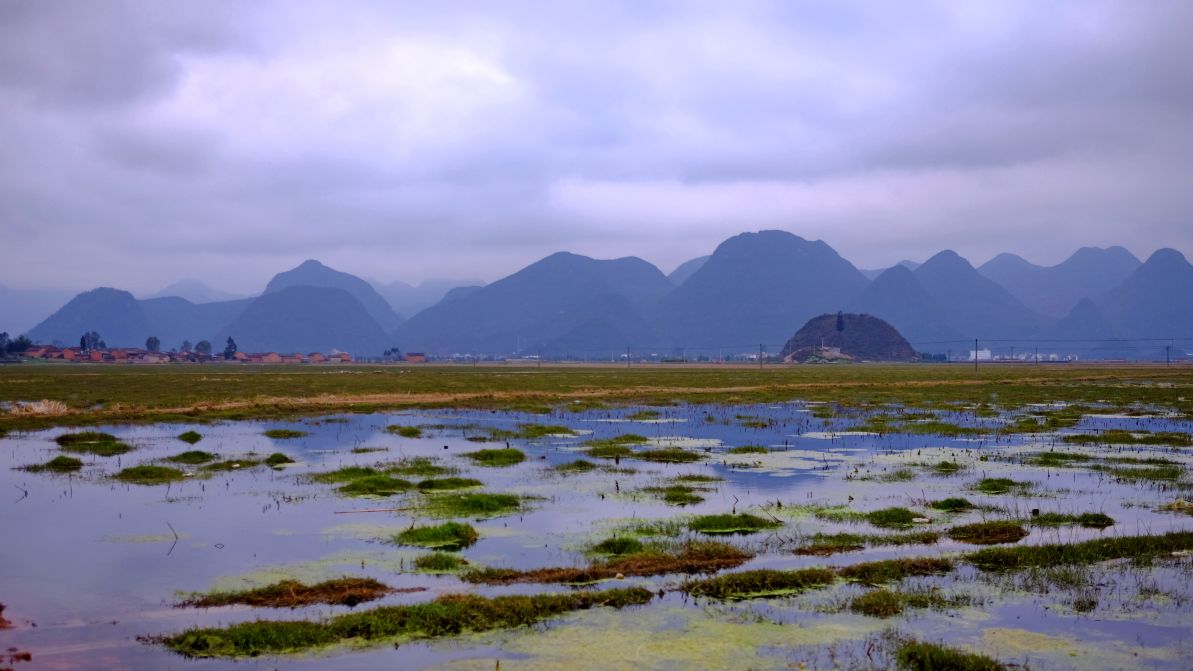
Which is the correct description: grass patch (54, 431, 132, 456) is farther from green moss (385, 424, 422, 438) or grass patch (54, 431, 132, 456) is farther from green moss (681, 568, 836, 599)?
green moss (681, 568, 836, 599)

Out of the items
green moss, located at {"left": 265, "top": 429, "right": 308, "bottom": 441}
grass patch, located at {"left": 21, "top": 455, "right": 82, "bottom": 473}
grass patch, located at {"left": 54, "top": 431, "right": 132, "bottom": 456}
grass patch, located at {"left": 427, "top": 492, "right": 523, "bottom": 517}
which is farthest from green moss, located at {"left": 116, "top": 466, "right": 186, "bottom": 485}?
green moss, located at {"left": 265, "top": 429, "right": 308, "bottom": 441}

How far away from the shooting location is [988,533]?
18.5m

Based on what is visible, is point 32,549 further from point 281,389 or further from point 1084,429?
point 281,389

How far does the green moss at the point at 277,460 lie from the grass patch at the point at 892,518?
1936cm

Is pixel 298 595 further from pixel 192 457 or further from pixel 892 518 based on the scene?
pixel 192 457

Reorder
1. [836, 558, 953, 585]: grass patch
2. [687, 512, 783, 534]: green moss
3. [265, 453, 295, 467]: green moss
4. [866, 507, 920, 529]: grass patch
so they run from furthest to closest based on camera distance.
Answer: [265, 453, 295, 467]: green moss, [866, 507, 920, 529]: grass patch, [687, 512, 783, 534]: green moss, [836, 558, 953, 585]: grass patch

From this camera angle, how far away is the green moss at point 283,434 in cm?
3900

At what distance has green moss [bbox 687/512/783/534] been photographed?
746 inches

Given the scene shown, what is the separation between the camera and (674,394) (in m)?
70.7

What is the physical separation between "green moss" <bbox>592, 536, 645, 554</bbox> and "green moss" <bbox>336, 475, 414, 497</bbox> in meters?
8.70

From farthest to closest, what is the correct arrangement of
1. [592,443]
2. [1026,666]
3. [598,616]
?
[592,443] < [598,616] < [1026,666]

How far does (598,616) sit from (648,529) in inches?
237

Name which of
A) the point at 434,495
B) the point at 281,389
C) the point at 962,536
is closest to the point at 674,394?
the point at 281,389

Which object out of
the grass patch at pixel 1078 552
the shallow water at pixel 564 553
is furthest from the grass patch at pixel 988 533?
the grass patch at pixel 1078 552
